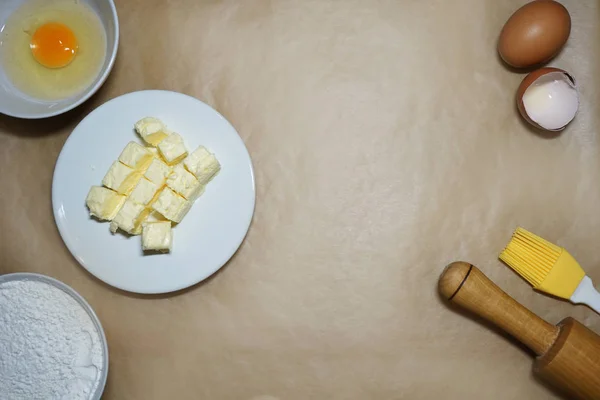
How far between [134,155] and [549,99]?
A: 2.83 feet

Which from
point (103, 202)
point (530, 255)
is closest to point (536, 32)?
point (530, 255)

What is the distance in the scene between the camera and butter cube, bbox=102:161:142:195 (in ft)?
→ 3.64

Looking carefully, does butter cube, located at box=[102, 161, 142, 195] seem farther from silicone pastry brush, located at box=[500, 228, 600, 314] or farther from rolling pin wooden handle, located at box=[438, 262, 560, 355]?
silicone pastry brush, located at box=[500, 228, 600, 314]

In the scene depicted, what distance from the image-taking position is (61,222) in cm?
113

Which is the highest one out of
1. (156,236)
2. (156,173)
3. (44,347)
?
(156,173)

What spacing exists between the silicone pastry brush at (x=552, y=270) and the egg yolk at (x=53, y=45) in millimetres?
1043

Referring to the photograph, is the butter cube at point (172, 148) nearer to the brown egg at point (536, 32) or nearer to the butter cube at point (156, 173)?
the butter cube at point (156, 173)

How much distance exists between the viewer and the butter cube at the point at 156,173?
1.12 m

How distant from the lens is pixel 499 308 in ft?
3.52

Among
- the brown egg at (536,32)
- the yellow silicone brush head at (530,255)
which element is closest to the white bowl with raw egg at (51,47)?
the brown egg at (536,32)

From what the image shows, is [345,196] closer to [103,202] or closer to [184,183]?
[184,183]

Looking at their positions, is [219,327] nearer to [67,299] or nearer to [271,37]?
[67,299]

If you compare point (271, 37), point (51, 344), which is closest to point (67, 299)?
point (51, 344)

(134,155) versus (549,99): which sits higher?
(549,99)
